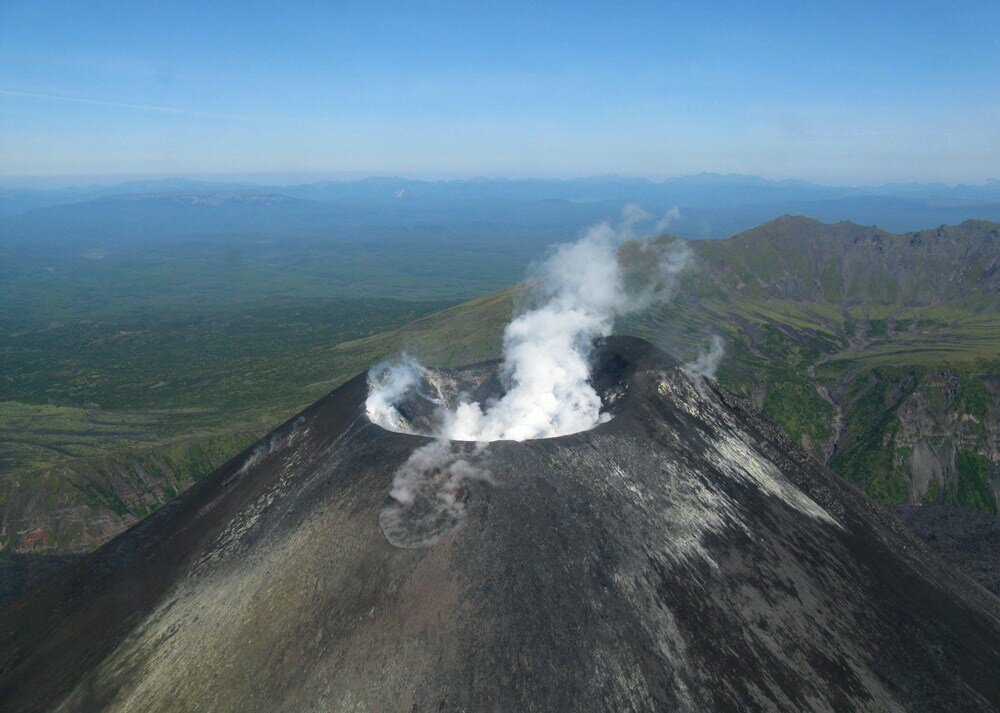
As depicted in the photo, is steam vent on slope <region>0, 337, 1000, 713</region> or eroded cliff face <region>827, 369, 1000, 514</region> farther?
eroded cliff face <region>827, 369, 1000, 514</region>

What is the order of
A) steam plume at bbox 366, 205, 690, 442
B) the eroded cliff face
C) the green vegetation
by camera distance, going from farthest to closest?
the eroded cliff face → the green vegetation → steam plume at bbox 366, 205, 690, 442

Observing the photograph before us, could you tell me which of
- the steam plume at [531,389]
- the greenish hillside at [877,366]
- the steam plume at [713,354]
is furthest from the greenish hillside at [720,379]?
the steam plume at [531,389]

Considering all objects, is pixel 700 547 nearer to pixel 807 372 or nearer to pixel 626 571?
pixel 626 571

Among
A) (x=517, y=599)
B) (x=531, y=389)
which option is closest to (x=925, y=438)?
(x=531, y=389)

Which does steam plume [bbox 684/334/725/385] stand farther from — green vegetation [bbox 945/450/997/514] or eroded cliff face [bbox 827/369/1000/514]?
green vegetation [bbox 945/450/997/514]

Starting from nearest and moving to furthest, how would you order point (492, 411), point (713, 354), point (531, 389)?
point (492, 411), point (531, 389), point (713, 354)

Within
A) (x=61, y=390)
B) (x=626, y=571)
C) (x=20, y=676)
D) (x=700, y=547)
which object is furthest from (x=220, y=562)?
(x=61, y=390)

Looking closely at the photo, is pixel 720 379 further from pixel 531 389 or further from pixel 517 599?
pixel 517 599

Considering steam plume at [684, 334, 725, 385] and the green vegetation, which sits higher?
steam plume at [684, 334, 725, 385]

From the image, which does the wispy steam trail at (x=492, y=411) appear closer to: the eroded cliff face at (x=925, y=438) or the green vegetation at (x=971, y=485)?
the eroded cliff face at (x=925, y=438)

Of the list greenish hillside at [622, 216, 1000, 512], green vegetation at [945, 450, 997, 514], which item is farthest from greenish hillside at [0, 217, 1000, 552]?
greenish hillside at [622, 216, 1000, 512]
